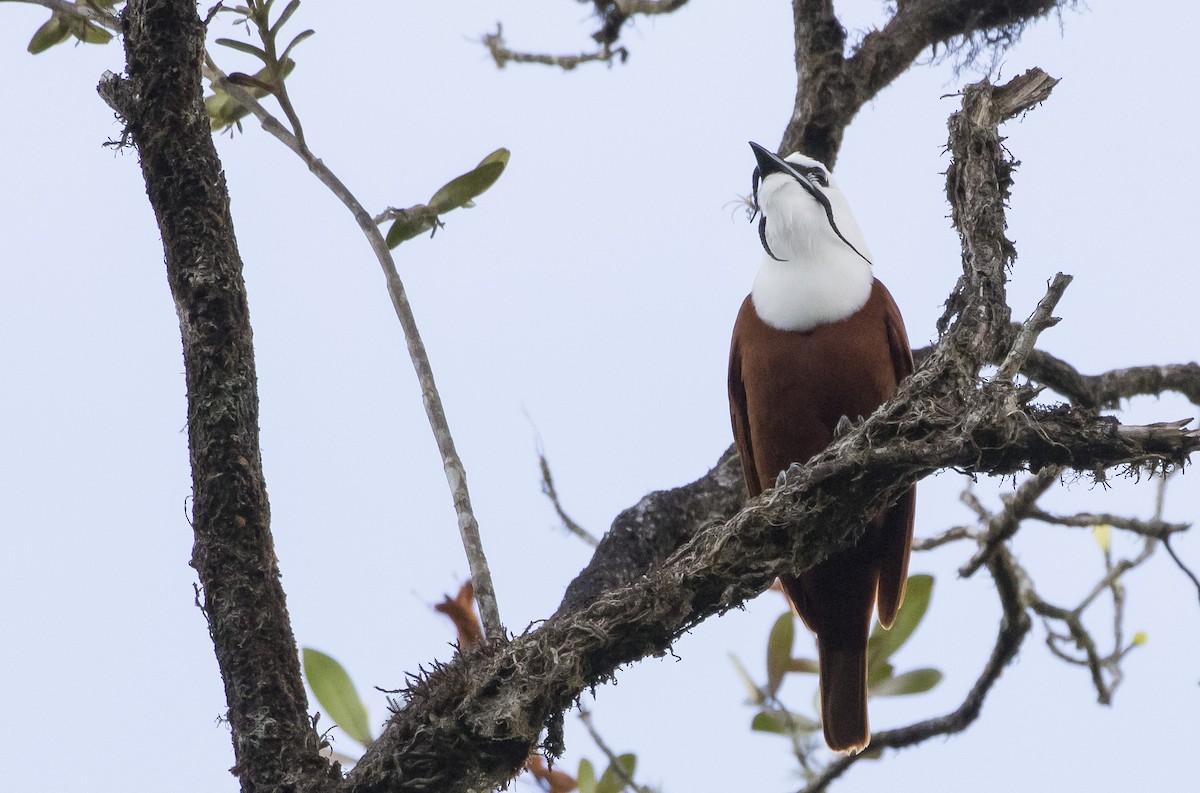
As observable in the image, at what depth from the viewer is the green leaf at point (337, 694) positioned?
2.94 metres

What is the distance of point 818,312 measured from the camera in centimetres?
351

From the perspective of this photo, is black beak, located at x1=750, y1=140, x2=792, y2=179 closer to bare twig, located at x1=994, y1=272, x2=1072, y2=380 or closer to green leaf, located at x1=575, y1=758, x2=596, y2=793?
bare twig, located at x1=994, y1=272, x2=1072, y2=380

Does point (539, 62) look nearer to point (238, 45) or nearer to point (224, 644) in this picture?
point (238, 45)

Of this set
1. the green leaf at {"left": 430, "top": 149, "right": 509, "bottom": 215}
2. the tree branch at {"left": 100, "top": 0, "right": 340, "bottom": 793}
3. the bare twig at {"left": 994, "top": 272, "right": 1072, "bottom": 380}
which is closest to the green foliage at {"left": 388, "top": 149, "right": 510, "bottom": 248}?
the green leaf at {"left": 430, "top": 149, "right": 509, "bottom": 215}

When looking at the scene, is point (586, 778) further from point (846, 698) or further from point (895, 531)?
point (895, 531)

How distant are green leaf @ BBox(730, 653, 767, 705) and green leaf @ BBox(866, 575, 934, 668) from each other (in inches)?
13.6

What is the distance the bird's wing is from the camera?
3562 millimetres

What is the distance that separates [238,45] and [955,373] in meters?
1.70

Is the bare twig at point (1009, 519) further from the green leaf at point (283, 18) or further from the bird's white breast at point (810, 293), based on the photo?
the green leaf at point (283, 18)

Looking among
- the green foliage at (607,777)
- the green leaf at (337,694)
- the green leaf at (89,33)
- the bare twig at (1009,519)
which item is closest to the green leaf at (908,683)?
the bare twig at (1009,519)

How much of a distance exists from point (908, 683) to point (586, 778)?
1070 millimetres

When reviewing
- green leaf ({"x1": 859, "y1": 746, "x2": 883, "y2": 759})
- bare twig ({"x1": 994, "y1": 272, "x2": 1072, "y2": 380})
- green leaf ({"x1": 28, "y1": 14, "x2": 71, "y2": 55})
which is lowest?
green leaf ({"x1": 859, "y1": 746, "x2": 883, "y2": 759})

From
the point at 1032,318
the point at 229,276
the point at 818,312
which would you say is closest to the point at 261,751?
the point at 229,276

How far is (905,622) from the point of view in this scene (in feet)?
12.5
